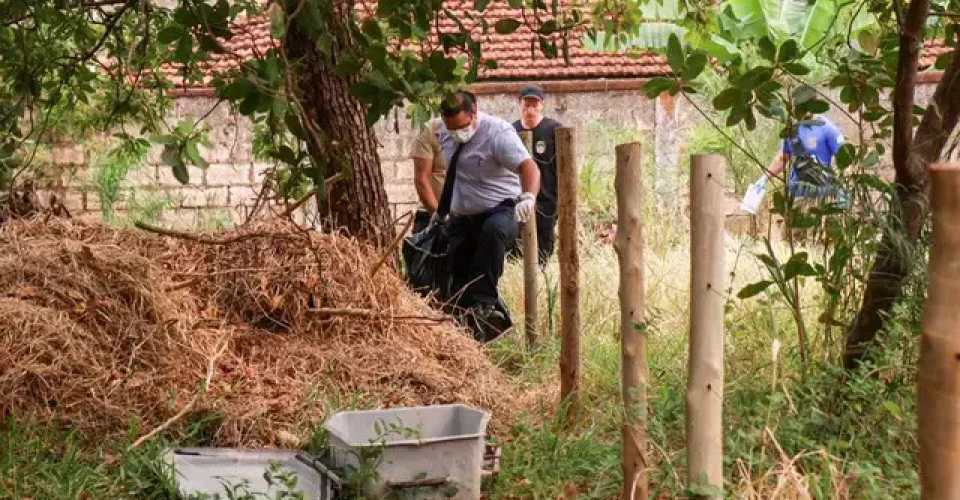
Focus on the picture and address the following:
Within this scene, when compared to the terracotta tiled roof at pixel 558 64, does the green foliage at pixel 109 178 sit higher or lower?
lower

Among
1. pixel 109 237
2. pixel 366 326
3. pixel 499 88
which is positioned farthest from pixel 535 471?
pixel 499 88

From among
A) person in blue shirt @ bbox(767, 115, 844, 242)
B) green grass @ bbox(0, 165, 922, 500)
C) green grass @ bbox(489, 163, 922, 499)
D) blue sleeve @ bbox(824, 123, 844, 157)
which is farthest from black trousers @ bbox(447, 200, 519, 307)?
blue sleeve @ bbox(824, 123, 844, 157)

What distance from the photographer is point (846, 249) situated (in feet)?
18.5

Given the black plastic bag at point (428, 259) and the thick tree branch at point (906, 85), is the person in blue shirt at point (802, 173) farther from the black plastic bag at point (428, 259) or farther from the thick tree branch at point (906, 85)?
the black plastic bag at point (428, 259)

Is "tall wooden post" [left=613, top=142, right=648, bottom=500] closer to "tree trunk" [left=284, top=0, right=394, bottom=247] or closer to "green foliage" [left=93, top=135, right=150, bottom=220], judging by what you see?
"tree trunk" [left=284, top=0, right=394, bottom=247]

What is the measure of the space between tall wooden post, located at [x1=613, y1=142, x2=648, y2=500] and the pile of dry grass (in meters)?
1.87

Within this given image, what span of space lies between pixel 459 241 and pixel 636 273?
3.95 meters

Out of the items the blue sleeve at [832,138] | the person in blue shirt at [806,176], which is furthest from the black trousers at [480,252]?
the blue sleeve at [832,138]

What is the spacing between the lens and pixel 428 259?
9102mm

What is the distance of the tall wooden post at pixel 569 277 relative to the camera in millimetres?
6703

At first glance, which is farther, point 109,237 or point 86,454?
point 109,237

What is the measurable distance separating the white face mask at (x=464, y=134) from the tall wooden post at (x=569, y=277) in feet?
6.48

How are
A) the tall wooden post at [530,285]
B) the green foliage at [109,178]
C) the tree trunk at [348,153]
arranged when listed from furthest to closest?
the green foliage at [109,178] < the tall wooden post at [530,285] < the tree trunk at [348,153]

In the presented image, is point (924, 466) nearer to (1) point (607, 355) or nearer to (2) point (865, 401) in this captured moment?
(2) point (865, 401)
